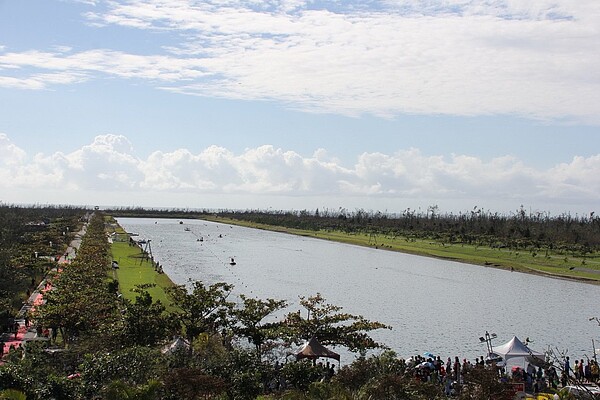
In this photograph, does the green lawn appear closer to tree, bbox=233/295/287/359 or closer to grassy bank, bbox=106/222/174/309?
grassy bank, bbox=106/222/174/309

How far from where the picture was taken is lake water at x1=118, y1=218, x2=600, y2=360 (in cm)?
3888

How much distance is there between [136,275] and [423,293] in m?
A: 26.7

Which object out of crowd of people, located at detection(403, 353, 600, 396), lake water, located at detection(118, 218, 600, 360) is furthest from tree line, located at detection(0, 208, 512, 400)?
lake water, located at detection(118, 218, 600, 360)

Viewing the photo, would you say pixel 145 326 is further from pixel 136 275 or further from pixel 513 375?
pixel 136 275

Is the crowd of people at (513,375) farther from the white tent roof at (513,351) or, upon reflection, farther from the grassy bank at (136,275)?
the grassy bank at (136,275)

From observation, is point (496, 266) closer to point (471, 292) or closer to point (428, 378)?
point (471, 292)

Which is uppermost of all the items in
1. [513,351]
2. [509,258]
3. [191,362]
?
[509,258]

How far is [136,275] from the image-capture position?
198 ft

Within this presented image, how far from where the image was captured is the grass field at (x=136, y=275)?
4814 cm

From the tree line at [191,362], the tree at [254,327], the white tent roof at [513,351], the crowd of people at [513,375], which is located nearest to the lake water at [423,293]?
the white tent roof at [513,351]

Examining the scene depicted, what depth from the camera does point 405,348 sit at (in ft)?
115

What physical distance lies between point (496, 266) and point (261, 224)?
397 feet

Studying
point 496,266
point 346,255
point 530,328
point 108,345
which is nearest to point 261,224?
point 346,255

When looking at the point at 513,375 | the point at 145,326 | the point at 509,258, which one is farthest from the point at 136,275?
the point at 509,258
